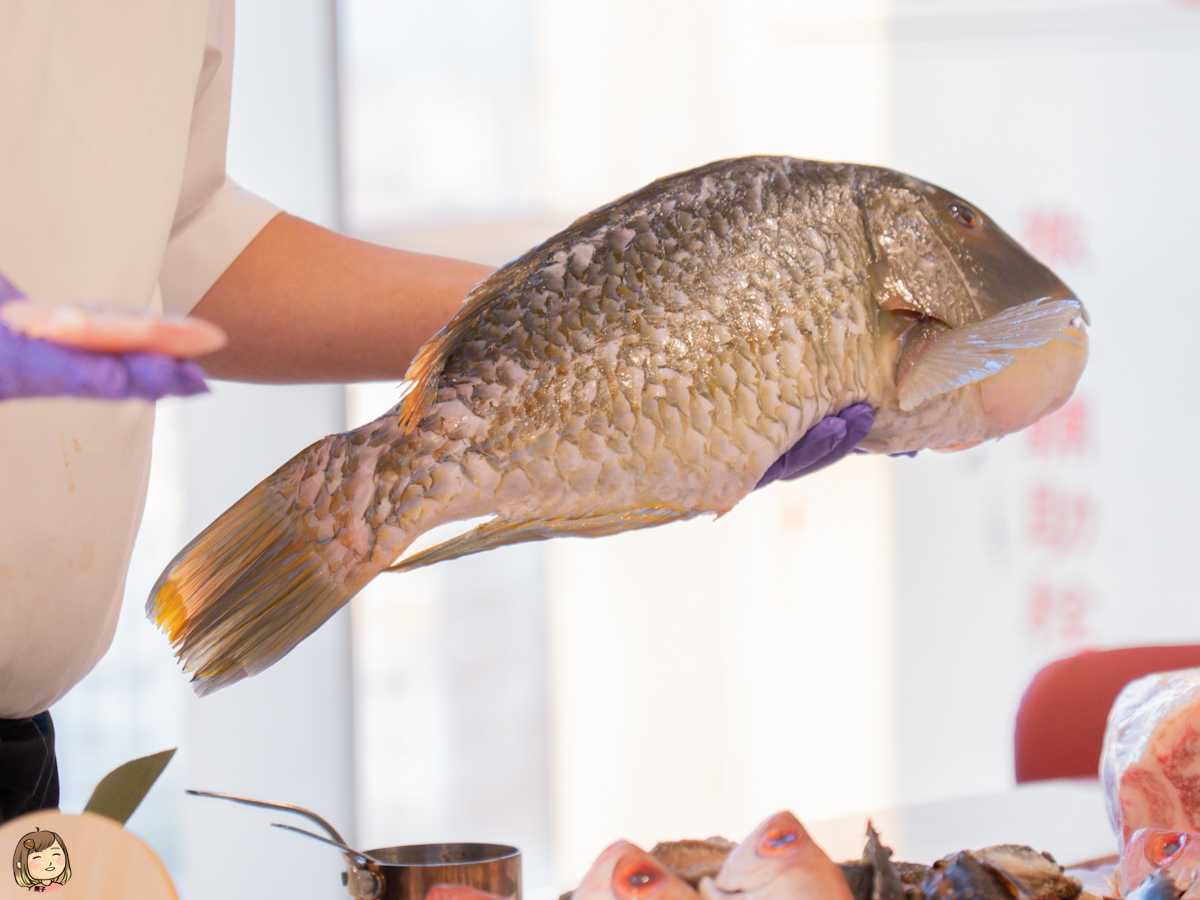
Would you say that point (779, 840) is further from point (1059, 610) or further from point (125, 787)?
point (1059, 610)

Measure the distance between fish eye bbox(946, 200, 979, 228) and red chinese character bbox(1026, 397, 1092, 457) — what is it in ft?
6.88

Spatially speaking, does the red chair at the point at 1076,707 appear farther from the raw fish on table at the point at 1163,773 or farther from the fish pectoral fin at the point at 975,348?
the fish pectoral fin at the point at 975,348

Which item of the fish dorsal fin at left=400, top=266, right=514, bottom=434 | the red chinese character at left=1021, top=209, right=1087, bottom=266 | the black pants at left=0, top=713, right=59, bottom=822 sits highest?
the red chinese character at left=1021, top=209, right=1087, bottom=266

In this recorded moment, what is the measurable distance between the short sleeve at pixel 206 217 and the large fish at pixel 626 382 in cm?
40

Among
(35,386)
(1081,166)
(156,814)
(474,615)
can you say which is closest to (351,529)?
(35,386)

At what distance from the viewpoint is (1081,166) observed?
2770 millimetres

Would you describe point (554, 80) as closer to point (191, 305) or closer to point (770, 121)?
point (770, 121)

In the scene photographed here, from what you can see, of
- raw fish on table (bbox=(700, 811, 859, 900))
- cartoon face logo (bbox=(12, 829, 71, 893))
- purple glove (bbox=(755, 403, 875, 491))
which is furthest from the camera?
purple glove (bbox=(755, 403, 875, 491))

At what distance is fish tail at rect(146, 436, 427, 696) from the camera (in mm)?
604

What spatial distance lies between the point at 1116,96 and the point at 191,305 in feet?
8.59

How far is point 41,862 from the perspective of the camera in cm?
39

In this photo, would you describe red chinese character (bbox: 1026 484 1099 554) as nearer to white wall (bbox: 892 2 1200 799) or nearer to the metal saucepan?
white wall (bbox: 892 2 1200 799)

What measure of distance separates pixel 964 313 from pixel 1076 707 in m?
1.07

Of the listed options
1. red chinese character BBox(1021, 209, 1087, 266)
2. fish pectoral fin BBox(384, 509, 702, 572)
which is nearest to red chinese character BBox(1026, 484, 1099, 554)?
red chinese character BBox(1021, 209, 1087, 266)
